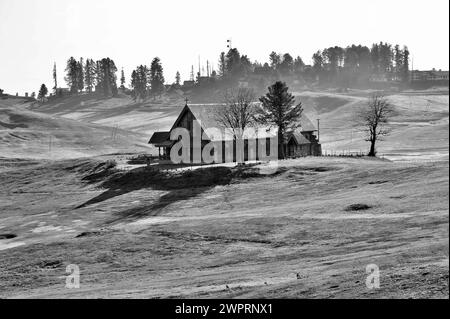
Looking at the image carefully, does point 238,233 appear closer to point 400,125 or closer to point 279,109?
point 279,109

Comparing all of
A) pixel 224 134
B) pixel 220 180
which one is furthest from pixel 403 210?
pixel 224 134

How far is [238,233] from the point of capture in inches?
1719

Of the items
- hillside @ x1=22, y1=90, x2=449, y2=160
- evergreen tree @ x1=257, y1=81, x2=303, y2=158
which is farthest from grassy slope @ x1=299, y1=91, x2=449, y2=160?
evergreen tree @ x1=257, y1=81, x2=303, y2=158

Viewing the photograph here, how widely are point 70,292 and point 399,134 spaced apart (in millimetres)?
98897

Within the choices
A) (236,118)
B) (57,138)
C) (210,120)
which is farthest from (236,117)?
(57,138)

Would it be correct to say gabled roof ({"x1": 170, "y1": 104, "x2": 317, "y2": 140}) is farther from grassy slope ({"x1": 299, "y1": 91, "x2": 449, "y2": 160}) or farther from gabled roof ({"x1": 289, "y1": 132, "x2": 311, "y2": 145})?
grassy slope ({"x1": 299, "y1": 91, "x2": 449, "y2": 160})

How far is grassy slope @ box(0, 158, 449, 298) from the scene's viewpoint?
89.5 feet

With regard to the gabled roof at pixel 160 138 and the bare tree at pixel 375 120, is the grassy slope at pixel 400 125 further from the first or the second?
the gabled roof at pixel 160 138

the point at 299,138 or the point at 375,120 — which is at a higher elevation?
the point at 375,120

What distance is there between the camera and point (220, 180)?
69.2 metres

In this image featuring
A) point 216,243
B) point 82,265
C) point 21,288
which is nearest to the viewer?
point 21,288

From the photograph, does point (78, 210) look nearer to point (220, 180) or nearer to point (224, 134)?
point (220, 180)

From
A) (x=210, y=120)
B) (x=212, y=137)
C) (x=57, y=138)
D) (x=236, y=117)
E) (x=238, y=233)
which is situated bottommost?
(x=238, y=233)

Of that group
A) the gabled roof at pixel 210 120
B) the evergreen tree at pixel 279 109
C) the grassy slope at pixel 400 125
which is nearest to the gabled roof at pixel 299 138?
the gabled roof at pixel 210 120
